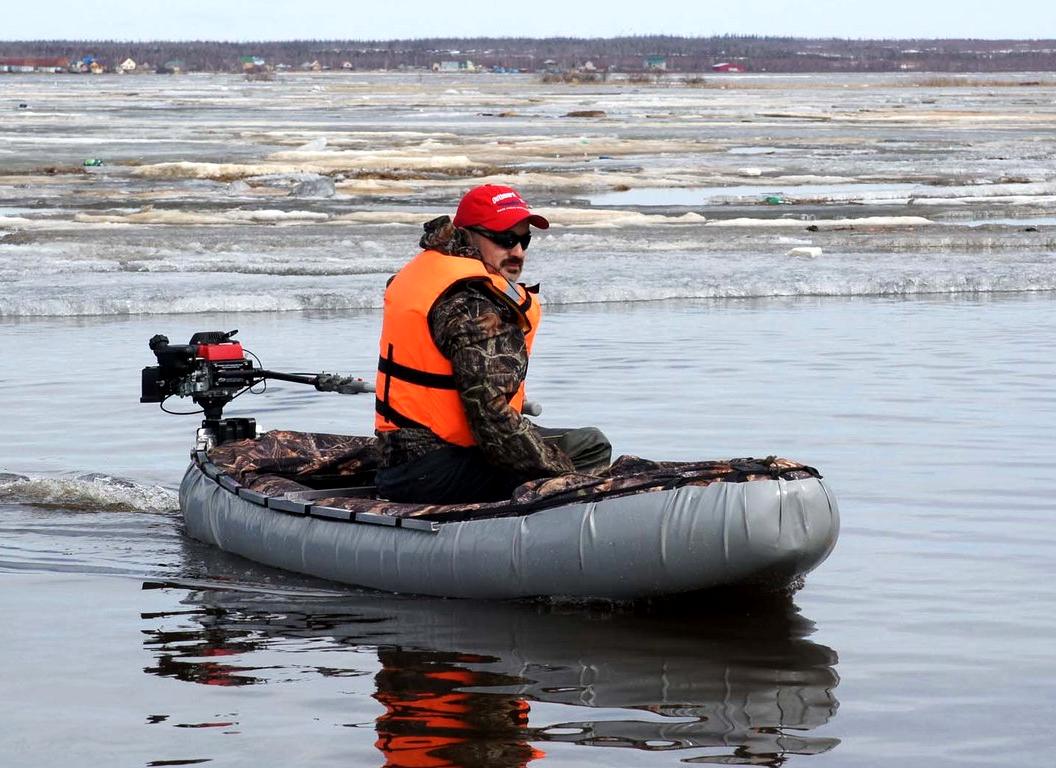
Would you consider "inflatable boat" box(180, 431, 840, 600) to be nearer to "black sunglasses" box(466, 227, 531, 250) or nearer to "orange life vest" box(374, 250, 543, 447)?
"orange life vest" box(374, 250, 543, 447)

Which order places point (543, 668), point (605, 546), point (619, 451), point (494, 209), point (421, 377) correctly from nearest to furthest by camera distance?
point (543, 668)
point (605, 546)
point (494, 209)
point (421, 377)
point (619, 451)

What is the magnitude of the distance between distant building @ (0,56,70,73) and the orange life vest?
17535 centimetres

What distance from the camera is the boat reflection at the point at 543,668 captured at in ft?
16.7

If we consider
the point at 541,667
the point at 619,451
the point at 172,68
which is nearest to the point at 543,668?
the point at 541,667

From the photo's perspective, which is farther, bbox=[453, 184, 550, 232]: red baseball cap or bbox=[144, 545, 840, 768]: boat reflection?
bbox=[453, 184, 550, 232]: red baseball cap

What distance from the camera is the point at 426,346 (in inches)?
265

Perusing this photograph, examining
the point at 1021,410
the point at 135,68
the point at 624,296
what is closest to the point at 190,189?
the point at 624,296

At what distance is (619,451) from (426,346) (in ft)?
9.95

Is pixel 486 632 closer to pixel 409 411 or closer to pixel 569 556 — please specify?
pixel 569 556

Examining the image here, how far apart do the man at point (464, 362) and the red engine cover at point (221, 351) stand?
149 centimetres

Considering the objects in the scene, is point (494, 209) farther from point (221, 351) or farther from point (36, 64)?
point (36, 64)

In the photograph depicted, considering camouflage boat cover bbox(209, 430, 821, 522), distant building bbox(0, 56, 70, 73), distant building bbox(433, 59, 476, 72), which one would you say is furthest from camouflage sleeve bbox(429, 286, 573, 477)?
distant building bbox(433, 59, 476, 72)

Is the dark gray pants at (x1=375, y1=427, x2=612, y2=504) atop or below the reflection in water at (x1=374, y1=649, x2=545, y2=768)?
atop

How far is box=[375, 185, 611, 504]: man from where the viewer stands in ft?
21.7
